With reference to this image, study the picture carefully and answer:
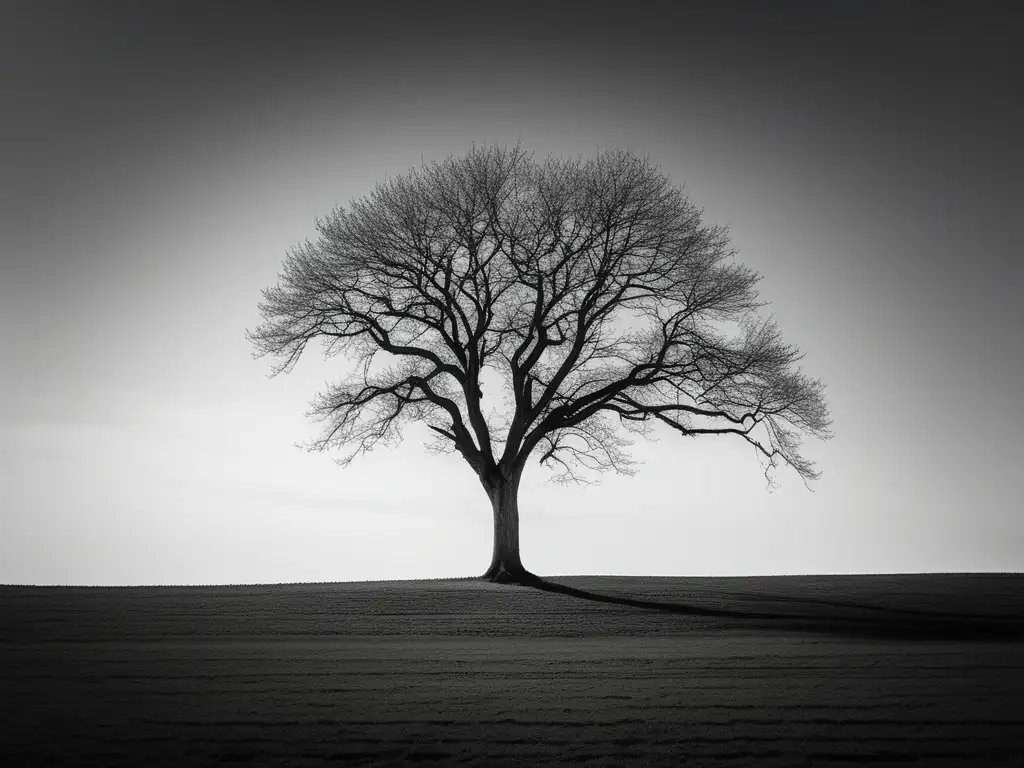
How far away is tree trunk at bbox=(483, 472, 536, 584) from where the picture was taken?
21719 millimetres

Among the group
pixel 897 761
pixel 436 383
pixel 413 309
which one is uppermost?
pixel 413 309

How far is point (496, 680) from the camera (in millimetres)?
10273

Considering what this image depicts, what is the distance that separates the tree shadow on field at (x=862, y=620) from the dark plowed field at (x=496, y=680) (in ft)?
0.31

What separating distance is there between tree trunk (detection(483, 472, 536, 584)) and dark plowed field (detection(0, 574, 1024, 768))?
88.6 inches

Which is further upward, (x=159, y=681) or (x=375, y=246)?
(x=375, y=246)

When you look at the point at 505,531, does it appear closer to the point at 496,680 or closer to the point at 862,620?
the point at 862,620

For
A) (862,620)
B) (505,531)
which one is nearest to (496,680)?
(862,620)

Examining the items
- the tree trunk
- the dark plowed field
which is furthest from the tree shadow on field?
the tree trunk

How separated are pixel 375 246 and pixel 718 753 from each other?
56.1ft

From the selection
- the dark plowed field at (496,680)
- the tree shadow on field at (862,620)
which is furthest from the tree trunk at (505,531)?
the dark plowed field at (496,680)

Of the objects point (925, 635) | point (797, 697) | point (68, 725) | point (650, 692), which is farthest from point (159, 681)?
point (925, 635)

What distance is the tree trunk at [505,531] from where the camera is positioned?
71.3 ft

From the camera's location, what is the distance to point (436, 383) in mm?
23969

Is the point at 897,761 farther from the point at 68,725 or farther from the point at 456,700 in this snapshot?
the point at 68,725
